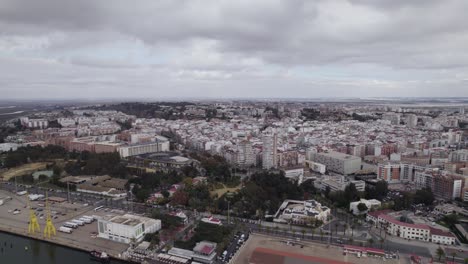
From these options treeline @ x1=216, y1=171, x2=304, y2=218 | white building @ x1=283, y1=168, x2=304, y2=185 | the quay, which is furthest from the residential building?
white building @ x1=283, y1=168, x2=304, y2=185

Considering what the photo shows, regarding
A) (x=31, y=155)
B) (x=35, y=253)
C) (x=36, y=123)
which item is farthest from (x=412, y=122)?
(x=36, y=123)

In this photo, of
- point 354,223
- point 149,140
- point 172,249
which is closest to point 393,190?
point 354,223

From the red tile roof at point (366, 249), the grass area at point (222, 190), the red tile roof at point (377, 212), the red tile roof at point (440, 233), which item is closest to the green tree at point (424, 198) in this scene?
the red tile roof at point (377, 212)

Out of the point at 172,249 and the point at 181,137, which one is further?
the point at 181,137

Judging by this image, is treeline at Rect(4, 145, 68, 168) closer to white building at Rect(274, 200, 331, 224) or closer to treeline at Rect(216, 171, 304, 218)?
treeline at Rect(216, 171, 304, 218)

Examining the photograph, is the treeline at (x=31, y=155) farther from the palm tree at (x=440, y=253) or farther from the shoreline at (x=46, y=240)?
the palm tree at (x=440, y=253)

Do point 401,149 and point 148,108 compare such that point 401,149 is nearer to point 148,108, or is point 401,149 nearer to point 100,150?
point 100,150
